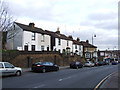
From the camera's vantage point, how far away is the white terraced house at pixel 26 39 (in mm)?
38531

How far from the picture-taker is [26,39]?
1540 inches

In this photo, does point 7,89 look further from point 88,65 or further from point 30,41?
point 88,65

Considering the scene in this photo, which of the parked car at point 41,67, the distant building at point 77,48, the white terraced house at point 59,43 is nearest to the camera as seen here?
the parked car at point 41,67

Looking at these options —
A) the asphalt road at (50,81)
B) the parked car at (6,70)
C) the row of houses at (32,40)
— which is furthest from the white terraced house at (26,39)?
the asphalt road at (50,81)

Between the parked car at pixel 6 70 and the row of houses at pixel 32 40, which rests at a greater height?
the row of houses at pixel 32 40

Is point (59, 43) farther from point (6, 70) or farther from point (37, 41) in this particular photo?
point (6, 70)

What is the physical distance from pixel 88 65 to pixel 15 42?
17040 millimetres

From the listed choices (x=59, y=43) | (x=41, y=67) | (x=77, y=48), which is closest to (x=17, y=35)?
(x=59, y=43)

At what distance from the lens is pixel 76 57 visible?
50.4 meters

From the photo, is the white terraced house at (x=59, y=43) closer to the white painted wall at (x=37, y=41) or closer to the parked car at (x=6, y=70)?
the white painted wall at (x=37, y=41)

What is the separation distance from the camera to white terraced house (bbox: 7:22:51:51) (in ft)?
126

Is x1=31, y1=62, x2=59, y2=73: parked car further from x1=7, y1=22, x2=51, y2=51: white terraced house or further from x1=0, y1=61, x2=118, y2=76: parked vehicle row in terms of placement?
x1=7, y1=22, x2=51, y2=51: white terraced house

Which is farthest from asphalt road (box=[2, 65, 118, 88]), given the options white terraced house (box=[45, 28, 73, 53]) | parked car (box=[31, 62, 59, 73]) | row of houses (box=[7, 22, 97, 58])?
white terraced house (box=[45, 28, 73, 53])

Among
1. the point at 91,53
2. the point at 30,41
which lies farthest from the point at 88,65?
the point at 91,53
